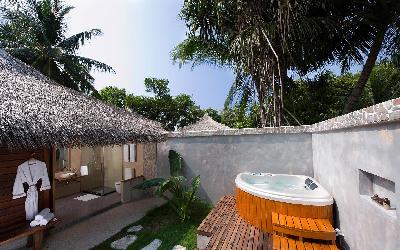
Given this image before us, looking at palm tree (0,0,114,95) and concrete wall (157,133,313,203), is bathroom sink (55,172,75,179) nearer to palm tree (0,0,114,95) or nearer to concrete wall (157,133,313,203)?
concrete wall (157,133,313,203)

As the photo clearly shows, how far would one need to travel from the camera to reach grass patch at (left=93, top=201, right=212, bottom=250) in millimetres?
5418

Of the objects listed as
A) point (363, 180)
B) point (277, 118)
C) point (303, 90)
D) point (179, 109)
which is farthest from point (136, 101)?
point (363, 180)

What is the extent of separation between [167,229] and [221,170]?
2.16m

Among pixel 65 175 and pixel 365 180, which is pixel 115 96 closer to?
pixel 65 175

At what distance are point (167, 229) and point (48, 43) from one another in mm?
12082

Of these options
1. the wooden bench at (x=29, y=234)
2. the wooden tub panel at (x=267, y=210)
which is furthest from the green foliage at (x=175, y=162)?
the wooden bench at (x=29, y=234)

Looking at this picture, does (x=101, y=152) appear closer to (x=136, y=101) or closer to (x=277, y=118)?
(x=277, y=118)

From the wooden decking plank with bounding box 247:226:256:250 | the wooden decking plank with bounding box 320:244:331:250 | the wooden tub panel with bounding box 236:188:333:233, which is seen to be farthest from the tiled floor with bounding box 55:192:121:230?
the wooden decking plank with bounding box 320:244:331:250

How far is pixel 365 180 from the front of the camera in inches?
124

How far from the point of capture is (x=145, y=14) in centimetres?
920

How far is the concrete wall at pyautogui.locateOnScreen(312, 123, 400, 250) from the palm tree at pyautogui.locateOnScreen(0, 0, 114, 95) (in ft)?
42.6

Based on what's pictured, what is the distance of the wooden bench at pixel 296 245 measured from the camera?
380cm

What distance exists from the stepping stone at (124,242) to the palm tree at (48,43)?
10.6 meters

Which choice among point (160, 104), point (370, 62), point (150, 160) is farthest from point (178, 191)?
point (160, 104)
